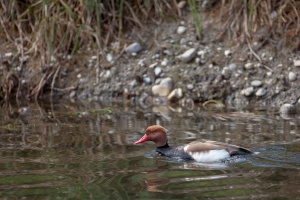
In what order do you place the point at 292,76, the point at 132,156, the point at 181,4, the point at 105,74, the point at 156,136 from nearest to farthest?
the point at 132,156 < the point at 156,136 < the point at 292,76 < the point at 105,74 < the point at 181,4

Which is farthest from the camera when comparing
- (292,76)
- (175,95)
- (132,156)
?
(175,95)

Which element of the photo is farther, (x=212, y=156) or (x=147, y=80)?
(x=147, y=80)

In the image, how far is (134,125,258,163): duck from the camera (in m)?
6.21

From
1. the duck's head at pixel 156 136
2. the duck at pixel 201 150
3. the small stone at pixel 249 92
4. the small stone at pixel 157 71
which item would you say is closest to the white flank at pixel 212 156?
the duck at pixel 201 150

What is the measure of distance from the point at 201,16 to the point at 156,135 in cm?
403

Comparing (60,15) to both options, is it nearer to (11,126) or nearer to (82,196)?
(11,126)

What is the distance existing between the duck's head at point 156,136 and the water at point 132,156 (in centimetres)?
10

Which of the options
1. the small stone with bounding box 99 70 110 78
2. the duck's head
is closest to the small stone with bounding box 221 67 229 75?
the small stone with bounding box 99 70 110 78

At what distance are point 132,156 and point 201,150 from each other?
607 millimetres

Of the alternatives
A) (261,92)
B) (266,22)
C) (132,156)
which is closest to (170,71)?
(261,92)

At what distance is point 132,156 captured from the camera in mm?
6418

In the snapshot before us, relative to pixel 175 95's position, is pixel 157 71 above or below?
above

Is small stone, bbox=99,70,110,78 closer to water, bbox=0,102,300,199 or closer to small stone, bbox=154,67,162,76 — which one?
small stone, bbox=154,67,162,76

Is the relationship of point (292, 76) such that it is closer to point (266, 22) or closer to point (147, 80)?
point (266, 22)
